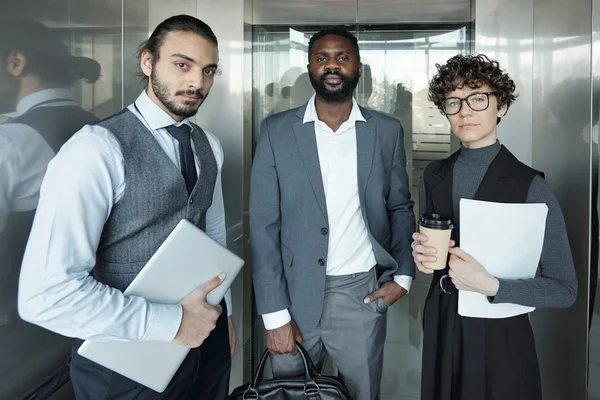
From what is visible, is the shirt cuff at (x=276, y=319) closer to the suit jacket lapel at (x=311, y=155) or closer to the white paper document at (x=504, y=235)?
the suit jacket lapel at (x=311, y=155)

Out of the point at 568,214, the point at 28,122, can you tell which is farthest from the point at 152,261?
the point at 568,214

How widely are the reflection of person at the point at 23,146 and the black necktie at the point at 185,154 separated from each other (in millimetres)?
452

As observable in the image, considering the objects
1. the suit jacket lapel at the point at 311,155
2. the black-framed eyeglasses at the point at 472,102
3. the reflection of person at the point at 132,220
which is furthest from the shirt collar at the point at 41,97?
the black-framed eyeglasses at the point at 472,102

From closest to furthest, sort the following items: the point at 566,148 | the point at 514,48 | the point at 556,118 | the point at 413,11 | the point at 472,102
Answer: the point at 472,102 → the point at 566,148 → the point at 556,118 → the point at 514,48 → the point at 413,11

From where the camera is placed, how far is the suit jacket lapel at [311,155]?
212 centimetres

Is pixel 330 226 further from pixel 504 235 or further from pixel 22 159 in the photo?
pixel 22 159

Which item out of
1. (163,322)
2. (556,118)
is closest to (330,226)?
(163,322)

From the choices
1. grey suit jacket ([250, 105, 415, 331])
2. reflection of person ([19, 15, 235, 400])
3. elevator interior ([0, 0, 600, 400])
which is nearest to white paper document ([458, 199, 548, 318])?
grey suit jacket ([250, 105, 415, 331])

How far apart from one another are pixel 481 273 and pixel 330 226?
743 millimetres

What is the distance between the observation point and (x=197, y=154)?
1724 mm

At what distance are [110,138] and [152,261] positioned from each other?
0.36 metres

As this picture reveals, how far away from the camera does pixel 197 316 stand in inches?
57.3

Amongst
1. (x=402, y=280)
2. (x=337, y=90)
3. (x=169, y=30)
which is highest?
(x=169, y=30)

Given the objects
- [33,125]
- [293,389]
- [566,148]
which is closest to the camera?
[33,125]
